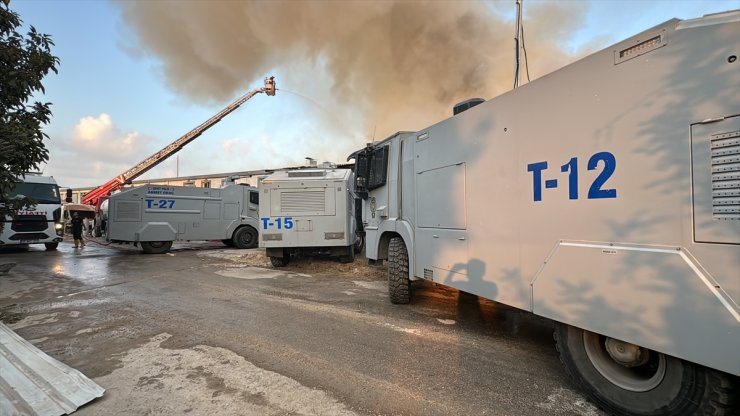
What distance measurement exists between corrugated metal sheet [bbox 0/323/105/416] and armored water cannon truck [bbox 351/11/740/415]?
12.1ft

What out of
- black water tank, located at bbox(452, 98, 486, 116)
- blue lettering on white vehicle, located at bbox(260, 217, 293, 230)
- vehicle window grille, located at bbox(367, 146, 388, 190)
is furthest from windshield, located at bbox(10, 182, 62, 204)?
black water tank, located at bbox(452, 98, 486, 116)

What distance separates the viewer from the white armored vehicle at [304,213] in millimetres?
9664

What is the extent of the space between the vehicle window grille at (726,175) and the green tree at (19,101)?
682cm

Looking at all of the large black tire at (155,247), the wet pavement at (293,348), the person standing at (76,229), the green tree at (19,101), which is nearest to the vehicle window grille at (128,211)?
the large black tire at (155,247)

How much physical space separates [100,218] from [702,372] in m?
22.5

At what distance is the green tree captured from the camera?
4457 mm

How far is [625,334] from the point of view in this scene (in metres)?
2.32

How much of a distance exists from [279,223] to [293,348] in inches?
240

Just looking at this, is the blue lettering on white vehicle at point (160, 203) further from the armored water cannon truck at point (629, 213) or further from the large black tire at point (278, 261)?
the armored water cannon truck at point (629, 213)

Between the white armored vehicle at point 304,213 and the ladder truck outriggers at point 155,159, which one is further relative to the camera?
the ladder truck outriggers at point 155,159

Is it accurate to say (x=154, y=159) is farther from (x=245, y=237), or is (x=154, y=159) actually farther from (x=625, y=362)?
(x=625, y=362)

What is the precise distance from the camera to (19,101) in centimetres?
491

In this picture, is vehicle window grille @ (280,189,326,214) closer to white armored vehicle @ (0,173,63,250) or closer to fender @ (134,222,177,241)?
fender @ (134,222,177,241)

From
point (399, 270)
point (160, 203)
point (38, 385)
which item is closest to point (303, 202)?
point (399, 270)
